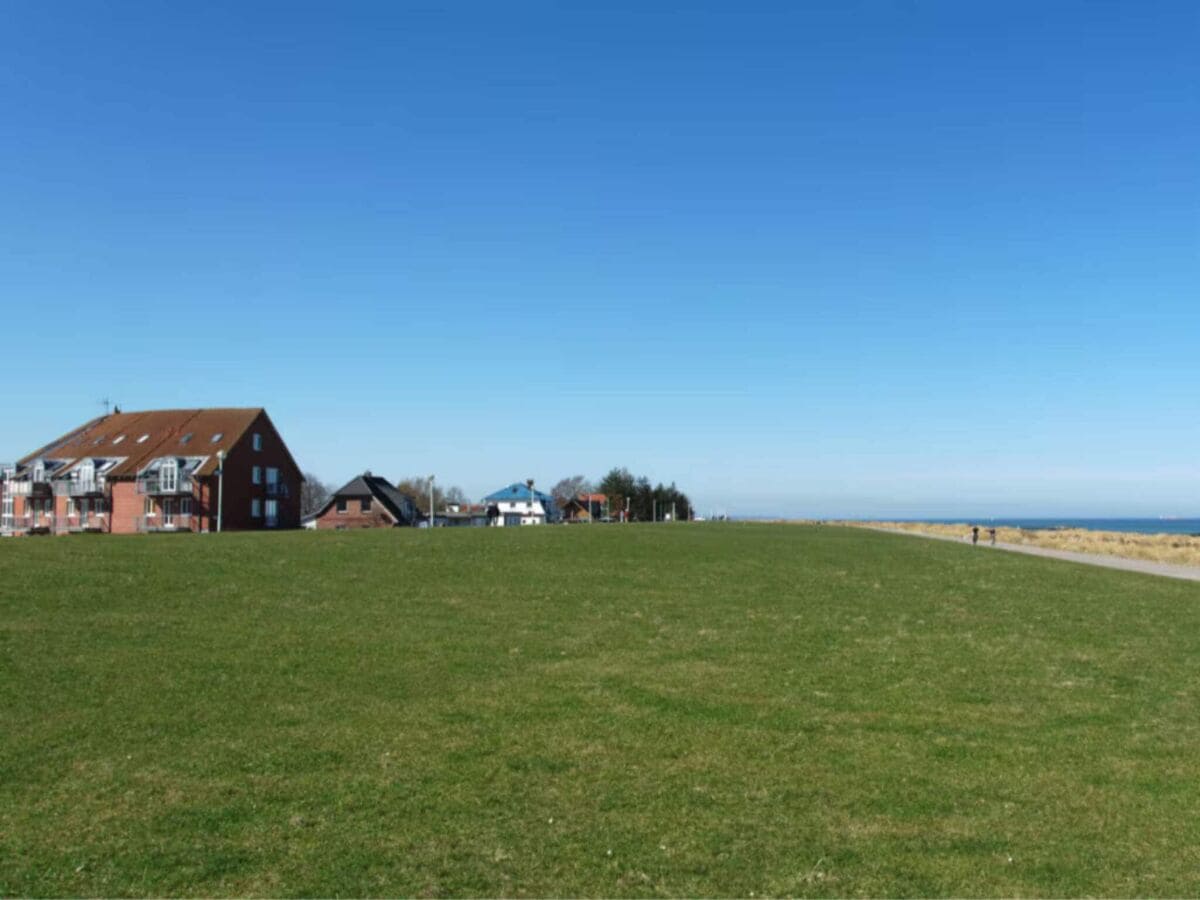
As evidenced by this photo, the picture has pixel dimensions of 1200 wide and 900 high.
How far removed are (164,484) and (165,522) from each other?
3075mm

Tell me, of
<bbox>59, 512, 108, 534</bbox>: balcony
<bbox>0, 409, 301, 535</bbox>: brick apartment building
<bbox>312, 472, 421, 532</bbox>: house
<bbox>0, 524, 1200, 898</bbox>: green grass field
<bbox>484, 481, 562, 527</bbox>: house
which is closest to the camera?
<bbox>0, 524, 1200, 898</bbox>: green grass field

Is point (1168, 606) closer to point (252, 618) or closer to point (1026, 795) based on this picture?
point (1026, 795)

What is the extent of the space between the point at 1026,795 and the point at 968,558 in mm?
31366

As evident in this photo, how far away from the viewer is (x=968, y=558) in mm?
37000

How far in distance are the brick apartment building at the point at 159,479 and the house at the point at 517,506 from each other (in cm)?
5959

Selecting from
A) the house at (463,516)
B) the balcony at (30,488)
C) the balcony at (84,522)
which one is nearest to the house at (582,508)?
the house at (463,516)

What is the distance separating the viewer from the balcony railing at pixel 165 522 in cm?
6875

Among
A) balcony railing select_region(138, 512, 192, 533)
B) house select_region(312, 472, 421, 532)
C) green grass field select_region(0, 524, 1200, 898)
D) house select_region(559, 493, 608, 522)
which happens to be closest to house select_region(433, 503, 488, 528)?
house select_region(559, 493, 608, 522)

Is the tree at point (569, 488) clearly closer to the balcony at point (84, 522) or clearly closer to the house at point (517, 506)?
the house at point (517, 506)

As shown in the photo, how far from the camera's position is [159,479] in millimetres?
68625

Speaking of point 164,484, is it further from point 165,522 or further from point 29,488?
point 29,488

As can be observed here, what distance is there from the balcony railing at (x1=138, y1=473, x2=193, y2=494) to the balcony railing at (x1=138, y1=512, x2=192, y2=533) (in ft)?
6.94

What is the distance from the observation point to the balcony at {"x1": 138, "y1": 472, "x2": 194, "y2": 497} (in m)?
68.0

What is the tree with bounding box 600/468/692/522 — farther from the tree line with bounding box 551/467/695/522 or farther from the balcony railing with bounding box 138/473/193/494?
the balcony railing with bounding box 138/473/193/494
